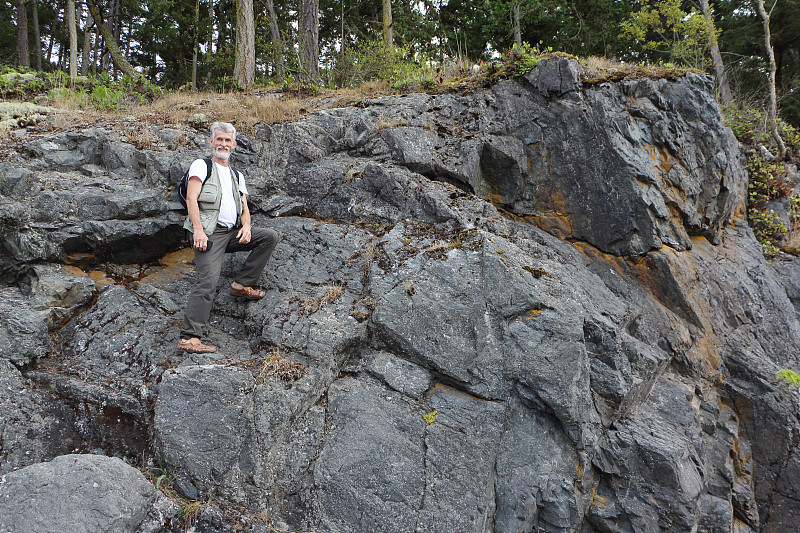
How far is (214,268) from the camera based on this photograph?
4930mm

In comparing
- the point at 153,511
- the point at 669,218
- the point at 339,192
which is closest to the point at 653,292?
the point at 669,218

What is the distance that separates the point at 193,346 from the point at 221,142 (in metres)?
2.39

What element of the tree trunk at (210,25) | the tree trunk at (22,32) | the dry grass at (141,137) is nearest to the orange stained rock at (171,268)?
the dry grass at (141,137)

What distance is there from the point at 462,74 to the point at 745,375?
768cm

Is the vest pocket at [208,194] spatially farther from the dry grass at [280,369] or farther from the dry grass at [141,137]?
the dry grass at [141,137]

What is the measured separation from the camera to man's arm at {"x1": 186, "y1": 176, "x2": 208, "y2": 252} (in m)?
4.80

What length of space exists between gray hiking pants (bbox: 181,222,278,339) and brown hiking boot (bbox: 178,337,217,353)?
0.06 meters

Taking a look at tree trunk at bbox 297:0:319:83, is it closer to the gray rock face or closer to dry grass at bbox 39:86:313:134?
dry grass at bbox 39:86:313:134

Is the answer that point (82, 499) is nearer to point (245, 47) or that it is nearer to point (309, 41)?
point (245, 47)

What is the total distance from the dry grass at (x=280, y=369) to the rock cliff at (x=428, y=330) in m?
0.03

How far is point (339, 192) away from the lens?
7.12m

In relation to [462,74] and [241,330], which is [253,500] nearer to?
[241,330]

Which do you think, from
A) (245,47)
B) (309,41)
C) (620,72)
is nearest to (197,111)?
(245,47)

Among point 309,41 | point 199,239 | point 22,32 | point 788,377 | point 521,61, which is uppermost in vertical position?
point 22,32
